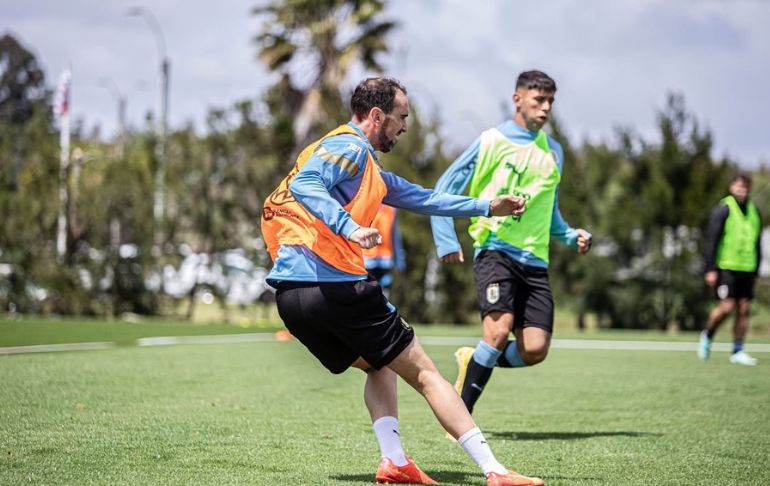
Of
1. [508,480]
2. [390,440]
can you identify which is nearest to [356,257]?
[390,440]

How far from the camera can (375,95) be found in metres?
5.74

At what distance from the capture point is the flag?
34.8m

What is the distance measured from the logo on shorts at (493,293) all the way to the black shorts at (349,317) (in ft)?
7.38

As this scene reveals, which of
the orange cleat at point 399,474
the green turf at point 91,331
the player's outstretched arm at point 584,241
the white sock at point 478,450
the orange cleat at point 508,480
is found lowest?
the green turf at point 91,331

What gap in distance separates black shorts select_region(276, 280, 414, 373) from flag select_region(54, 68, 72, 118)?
3065cm

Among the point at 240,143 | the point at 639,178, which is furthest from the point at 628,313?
the point at 240,143

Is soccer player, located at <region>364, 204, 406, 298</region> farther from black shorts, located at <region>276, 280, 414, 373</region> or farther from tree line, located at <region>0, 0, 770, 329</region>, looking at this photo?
tree line, located at <region>0, 0, 770, 329</region>

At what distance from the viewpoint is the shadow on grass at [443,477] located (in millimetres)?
5922

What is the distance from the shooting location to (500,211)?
18.8 ft

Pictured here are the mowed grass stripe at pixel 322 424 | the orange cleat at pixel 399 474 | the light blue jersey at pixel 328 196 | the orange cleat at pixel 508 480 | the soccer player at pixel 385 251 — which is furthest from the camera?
the soccer player at pixel 385 251

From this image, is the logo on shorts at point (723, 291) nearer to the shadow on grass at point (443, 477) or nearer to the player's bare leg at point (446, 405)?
the shadow on grass at point (443, 477)

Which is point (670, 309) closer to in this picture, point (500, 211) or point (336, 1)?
point (336, 1)

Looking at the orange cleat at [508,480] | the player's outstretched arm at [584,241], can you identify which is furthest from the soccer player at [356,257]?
the player's outstretched arm at [584,241]

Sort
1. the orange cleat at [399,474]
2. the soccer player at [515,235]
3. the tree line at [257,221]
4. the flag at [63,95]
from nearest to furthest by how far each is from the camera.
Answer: the orange cleat at [399,474]
the soccer player at [515,235]
the tree line at [257,221]
the flag at [63,95]
